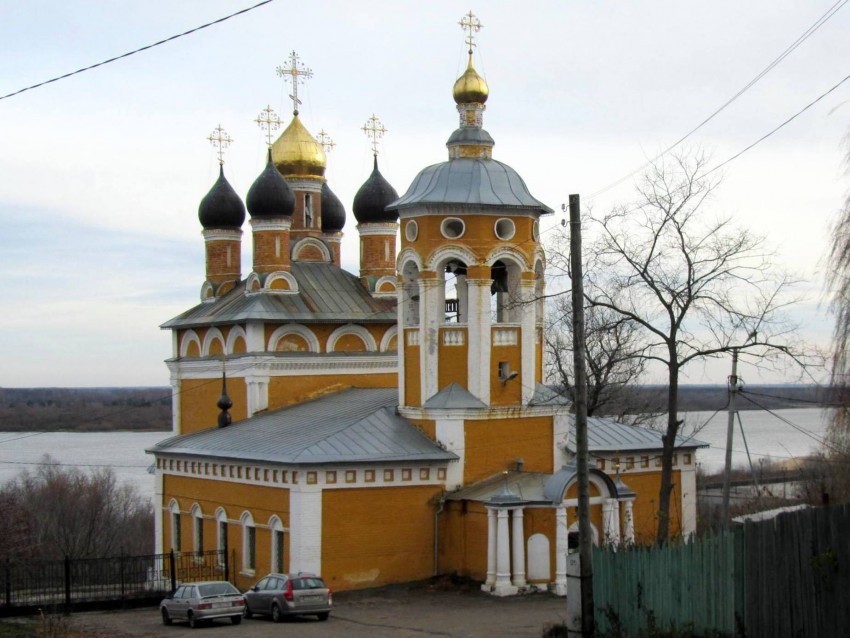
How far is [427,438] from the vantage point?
25.2 meters

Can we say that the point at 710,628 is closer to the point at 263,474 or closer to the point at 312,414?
the point at 263,474

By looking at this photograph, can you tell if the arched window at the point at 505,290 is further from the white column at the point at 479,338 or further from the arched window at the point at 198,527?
the arched window at the point at 198,527

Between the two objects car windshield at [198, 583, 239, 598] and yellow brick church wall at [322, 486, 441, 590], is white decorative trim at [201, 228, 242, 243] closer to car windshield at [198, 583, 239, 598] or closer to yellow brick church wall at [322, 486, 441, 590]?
yellow brick church wall at [322, 486, 441, 590]

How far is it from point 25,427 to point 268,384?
86739 millimetres

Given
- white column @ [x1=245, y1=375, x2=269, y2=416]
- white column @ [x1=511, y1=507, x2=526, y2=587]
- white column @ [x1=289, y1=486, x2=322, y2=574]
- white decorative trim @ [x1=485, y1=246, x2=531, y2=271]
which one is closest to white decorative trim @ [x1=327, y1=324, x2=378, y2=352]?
white column @ [x1=245, y1=375, x2=269, y2=416]

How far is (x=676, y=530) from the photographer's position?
27062 millimetres

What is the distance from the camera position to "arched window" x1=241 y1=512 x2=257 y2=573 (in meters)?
25.6

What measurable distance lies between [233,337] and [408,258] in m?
6.73

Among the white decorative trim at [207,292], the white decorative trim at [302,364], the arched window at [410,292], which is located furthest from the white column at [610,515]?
the white decorative trim at [207,292]

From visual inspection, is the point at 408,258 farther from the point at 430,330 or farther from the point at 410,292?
the point at 430,330

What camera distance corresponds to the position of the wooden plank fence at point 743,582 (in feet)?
43.0

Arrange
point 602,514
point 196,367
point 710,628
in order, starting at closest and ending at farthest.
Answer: point 710,628 → point 602,514 → point 196,367

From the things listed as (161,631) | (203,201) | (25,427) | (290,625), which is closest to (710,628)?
(290,625)

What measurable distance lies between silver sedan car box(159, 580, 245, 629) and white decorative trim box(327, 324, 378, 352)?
9.78m
